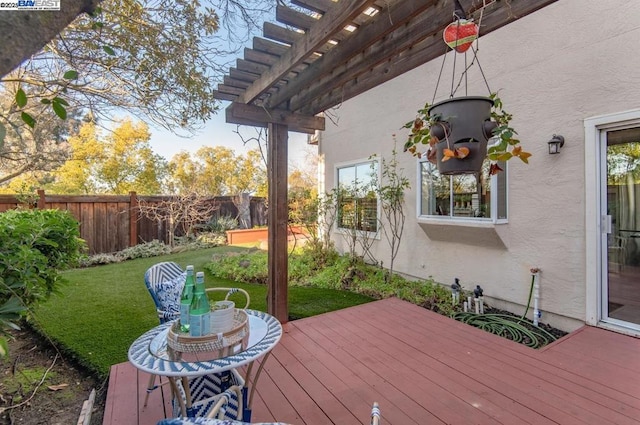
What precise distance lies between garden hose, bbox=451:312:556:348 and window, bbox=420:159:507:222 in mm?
→ 1162

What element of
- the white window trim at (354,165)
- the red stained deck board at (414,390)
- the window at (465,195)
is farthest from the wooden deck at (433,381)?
the white window trim at (354,165)

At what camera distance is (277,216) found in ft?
10.5

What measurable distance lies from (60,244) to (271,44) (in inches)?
106

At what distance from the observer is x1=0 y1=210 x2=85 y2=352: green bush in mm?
1733

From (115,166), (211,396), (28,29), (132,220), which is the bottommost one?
(211,396)

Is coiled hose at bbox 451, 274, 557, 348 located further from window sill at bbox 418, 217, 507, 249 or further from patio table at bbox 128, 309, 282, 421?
patio table at bbox 128, 309, 282, 421

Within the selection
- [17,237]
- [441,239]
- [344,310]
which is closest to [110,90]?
[17,237]

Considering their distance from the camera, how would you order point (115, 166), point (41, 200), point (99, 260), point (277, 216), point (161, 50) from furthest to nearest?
point (115, 166)
point (99, 260)
point (41, 200)
point (277, 216)
point (161, 50)

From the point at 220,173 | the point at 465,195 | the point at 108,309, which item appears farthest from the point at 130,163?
the point at 465,195

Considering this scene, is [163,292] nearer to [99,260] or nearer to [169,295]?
[169,295]

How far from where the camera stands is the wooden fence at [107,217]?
6566 mm

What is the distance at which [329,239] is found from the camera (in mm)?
6555

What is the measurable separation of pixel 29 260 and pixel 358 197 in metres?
4.79

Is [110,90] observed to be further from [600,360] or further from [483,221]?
[600,360]
